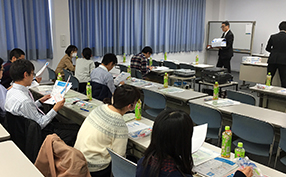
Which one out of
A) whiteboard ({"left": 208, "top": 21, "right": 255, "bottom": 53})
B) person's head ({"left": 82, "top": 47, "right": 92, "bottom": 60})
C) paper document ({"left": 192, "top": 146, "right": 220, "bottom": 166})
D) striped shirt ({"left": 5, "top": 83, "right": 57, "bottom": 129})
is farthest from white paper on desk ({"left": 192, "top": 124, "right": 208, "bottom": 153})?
whiteboard ({"left": 208, "top": 21, "right": 255, "bottom": 53})

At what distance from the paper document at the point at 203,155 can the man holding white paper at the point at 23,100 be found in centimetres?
139

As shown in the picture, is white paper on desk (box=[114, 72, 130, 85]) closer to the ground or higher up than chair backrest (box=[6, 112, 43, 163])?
higher up

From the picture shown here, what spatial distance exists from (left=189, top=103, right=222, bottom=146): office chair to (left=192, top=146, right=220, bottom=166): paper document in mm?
931

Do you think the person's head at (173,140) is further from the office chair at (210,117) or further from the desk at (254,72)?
the desk at (254,72)

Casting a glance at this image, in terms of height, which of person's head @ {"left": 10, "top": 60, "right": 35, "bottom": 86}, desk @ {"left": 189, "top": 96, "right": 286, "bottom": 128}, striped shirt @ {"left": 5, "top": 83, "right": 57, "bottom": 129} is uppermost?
person's head @ {"left": 10, "top": 60, "right": 35, "bottom": 86}

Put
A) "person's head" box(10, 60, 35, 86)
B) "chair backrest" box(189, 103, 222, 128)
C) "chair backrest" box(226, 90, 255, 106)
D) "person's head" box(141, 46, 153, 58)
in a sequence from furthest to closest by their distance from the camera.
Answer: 1. "person's head" box(141, 46, 153, 58)
2. "chair backrest" box(226, 90, 255, 106)
3. "chair backrest" box(189, 103, 222, 128)
4. "person's head" box(10, 60, 35, 86)

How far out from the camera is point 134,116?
9.27ft

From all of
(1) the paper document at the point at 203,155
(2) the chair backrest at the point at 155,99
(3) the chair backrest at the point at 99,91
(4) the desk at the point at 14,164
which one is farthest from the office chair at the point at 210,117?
(4) the desk at the point at 14,164

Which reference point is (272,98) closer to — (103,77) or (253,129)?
(253,129)

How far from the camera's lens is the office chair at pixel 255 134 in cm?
251

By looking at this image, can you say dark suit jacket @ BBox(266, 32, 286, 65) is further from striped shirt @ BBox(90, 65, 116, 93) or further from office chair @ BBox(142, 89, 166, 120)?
striped shirt @ BBox(90, 65, 116, 93)

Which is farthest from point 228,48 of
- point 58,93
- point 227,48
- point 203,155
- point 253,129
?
point 203,155

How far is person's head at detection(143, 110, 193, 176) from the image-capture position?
1256 millimetres

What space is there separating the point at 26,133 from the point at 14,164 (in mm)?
715
